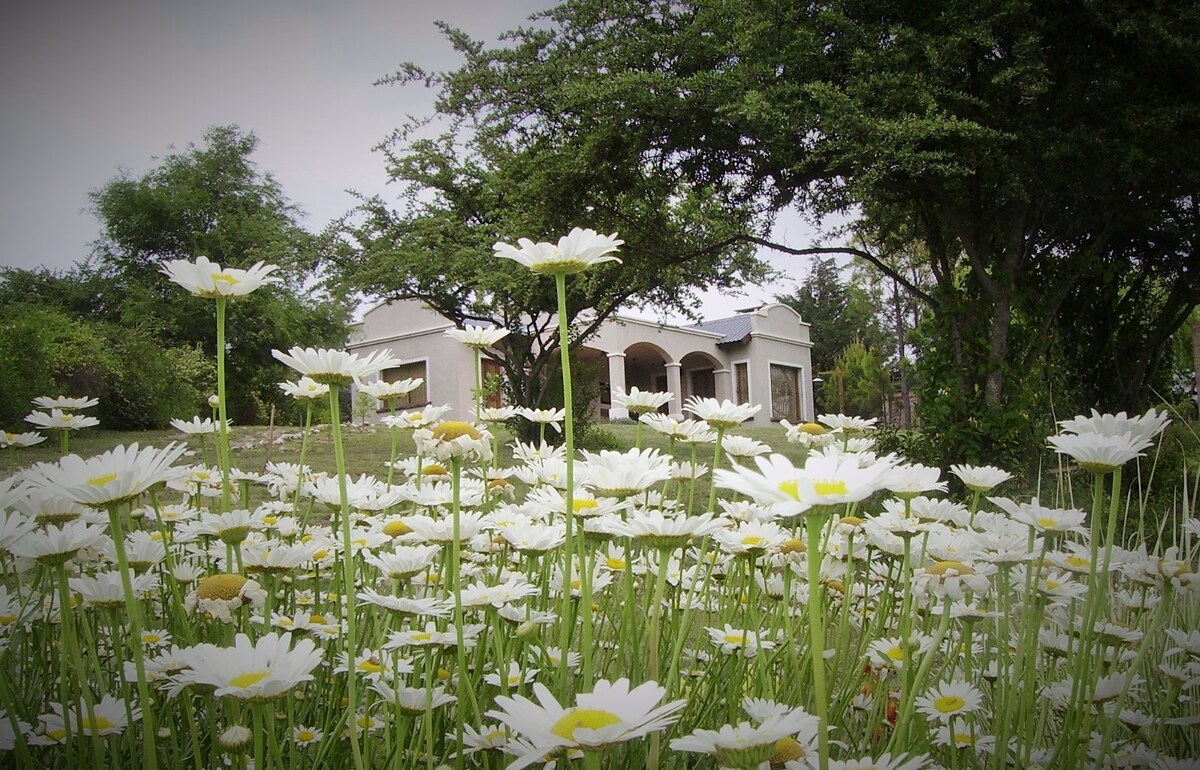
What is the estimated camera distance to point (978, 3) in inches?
209

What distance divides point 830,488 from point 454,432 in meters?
0.64

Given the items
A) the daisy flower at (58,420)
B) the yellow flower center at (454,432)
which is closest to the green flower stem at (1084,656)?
the yellow flower center at (454,432)

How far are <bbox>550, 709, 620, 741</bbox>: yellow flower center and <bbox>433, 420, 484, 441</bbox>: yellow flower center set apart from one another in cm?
52

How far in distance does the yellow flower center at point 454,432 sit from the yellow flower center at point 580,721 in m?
0.52

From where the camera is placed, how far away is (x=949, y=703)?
3.65ft

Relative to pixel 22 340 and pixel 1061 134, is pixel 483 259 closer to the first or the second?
pixel 1061 134

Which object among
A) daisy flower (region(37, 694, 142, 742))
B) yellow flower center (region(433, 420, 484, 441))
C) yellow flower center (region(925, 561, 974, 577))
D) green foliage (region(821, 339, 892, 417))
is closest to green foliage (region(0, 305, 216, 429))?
daisy flower (region(37, 694, 142, 742))

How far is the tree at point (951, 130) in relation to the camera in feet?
17.8

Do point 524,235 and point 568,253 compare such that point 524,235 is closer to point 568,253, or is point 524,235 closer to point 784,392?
point 568,253

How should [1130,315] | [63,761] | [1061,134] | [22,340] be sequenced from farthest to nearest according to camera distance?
[1130,315] < [1061,134] < [22,340] < [63,761]

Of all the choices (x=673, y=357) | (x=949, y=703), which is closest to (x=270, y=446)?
(x=949, y=703)

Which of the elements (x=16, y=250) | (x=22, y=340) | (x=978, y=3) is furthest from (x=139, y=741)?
(x=978, y=3)

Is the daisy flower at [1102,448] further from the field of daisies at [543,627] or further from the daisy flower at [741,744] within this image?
the daisy flower at [741,744]

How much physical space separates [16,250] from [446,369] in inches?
550
